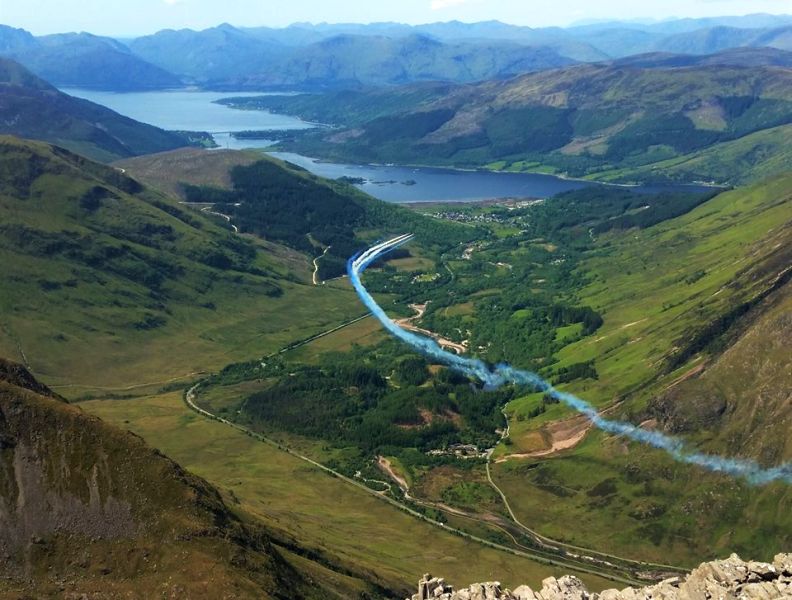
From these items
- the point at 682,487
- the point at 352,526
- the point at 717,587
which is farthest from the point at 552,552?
the point at 717,587

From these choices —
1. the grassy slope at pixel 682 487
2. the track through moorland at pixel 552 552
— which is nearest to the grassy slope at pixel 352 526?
the track through moorland at pixel 552 552

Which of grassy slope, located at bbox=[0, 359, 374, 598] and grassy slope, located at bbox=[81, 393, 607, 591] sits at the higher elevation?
grassy slope, located at bbox=[0, 359, 374, 598]

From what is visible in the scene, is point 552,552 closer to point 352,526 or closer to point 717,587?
point 352,526

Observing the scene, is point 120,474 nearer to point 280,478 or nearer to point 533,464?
point 280,478

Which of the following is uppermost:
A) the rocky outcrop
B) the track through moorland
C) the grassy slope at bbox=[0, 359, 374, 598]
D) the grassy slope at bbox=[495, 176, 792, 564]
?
the rocky outcrop

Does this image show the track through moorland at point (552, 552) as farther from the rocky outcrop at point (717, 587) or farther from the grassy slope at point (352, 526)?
the rocky outcrop at point (717, 587)

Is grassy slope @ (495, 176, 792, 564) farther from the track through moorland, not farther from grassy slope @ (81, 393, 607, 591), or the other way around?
grassy slope @ (81, 393, 607, 591)

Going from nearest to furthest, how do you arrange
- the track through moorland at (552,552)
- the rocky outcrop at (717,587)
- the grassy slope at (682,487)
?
the rocky outcrop at (717,587) < the track through moorland at (552,552) < the grassy slope at (682,487)

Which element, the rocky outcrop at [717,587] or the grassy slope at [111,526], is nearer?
the rocky outcrop at [717,587]

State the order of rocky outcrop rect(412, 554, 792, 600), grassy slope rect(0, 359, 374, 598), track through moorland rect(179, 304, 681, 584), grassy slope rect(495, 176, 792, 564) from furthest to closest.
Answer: grassy slope rect(495, 176, 792, 564)
track through moorland rect(179, 304, 681, 584)
grassy slope rect(0, 359, 374, 598)
rocky outcrop rect(412, 554, 792, 600)

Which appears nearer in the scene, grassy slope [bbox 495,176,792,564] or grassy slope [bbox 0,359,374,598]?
grassy slope [bbox 0,359,374,598]

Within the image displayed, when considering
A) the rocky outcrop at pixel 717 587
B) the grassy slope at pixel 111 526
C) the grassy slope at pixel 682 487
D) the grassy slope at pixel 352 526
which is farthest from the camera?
the grassy slope at pixel 682 487

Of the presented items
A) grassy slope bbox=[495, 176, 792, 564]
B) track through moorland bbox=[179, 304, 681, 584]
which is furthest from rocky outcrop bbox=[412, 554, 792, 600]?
grassy slope bbox=[495, 176, 792, 564]
